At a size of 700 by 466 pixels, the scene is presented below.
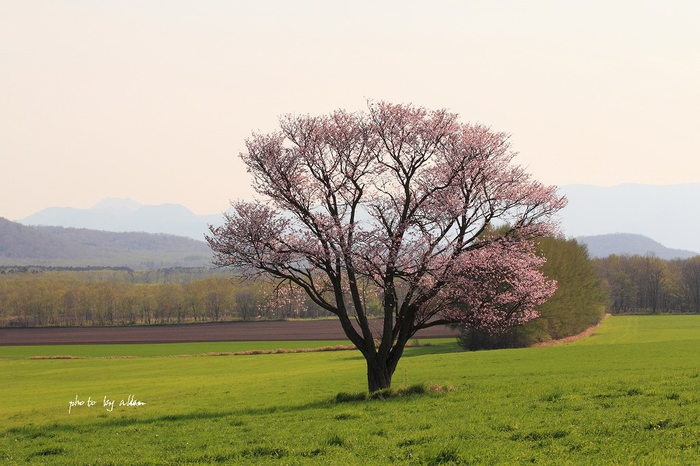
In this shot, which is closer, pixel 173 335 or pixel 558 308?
pixel 558 308

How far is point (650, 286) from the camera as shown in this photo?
172375mm

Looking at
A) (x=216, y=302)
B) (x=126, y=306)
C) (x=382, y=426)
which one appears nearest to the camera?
(x=382, y=426)

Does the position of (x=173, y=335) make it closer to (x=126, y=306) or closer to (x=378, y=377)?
(x=126, y=306)

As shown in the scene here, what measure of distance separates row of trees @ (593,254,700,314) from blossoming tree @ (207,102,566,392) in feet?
499

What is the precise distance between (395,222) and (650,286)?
170141mm

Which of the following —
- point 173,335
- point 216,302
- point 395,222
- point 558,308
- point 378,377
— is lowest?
point 173,335

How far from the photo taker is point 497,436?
592 inches

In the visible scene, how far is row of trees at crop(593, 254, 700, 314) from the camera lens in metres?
166

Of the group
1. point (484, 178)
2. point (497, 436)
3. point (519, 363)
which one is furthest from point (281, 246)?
point (519, 363)

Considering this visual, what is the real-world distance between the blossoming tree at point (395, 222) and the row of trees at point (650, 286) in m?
152

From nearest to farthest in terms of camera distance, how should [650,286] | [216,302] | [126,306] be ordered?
[650,286], [216,302], [126,306]

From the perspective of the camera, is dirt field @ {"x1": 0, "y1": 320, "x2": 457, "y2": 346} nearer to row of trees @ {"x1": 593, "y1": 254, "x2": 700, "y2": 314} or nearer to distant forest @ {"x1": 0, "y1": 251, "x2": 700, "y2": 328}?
distant forest @ {"x1": 0, "y1": 251, "x2": 700, "y2": 328}

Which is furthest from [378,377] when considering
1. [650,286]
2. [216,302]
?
[650,286]

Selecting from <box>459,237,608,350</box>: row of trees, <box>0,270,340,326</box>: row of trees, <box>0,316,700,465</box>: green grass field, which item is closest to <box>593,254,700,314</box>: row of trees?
<box>459,237,608,350</box>: row of trees
